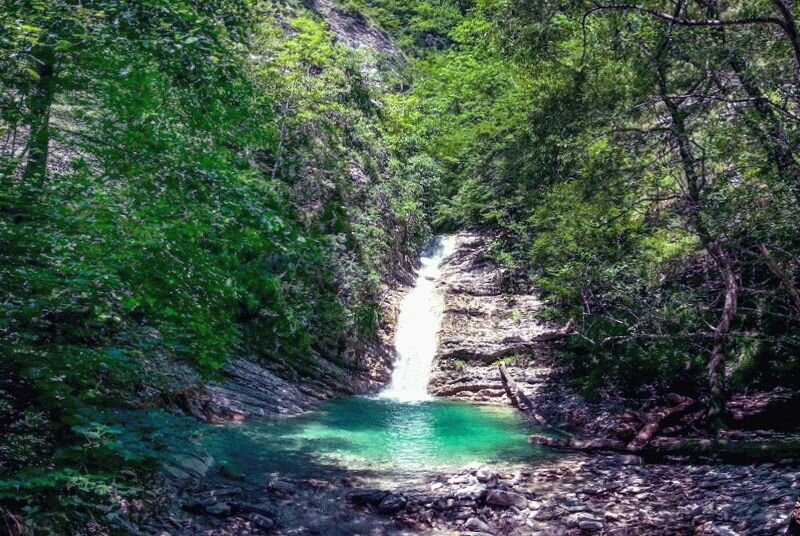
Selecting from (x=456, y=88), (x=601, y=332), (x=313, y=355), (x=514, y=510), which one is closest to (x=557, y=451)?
(x=514, y=510)

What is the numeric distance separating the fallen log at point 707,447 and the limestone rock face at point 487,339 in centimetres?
574

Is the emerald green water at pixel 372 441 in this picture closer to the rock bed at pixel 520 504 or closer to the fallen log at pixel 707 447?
the fallen log at pixel 707 447

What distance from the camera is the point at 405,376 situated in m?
19.0

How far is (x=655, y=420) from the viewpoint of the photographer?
35.2ft

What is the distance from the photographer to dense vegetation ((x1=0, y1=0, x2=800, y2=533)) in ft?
13.9

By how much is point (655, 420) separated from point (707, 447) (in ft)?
5.90

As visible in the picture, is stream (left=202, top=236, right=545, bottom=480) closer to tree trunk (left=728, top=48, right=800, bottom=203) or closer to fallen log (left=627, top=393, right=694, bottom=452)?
fallen log (left=627, top=393, right=694, bottom=452)

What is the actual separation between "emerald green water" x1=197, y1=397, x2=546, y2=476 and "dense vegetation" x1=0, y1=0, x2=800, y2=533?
1.86 meters

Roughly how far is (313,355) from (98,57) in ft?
39.3

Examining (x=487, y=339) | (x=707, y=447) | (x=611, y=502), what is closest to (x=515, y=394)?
(x=487, y=339)

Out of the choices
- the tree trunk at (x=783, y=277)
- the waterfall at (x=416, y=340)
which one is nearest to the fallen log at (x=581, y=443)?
the tree trunk at (x=783, y=277)

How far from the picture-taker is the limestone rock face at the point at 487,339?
1756 cm

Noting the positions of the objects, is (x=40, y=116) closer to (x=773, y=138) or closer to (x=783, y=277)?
(x=773, y=138)

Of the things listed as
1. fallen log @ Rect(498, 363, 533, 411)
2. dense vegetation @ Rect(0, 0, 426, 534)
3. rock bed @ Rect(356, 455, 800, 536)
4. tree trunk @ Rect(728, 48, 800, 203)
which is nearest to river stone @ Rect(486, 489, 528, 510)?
rock bed @ Rect(356, 455, 800, 536)
